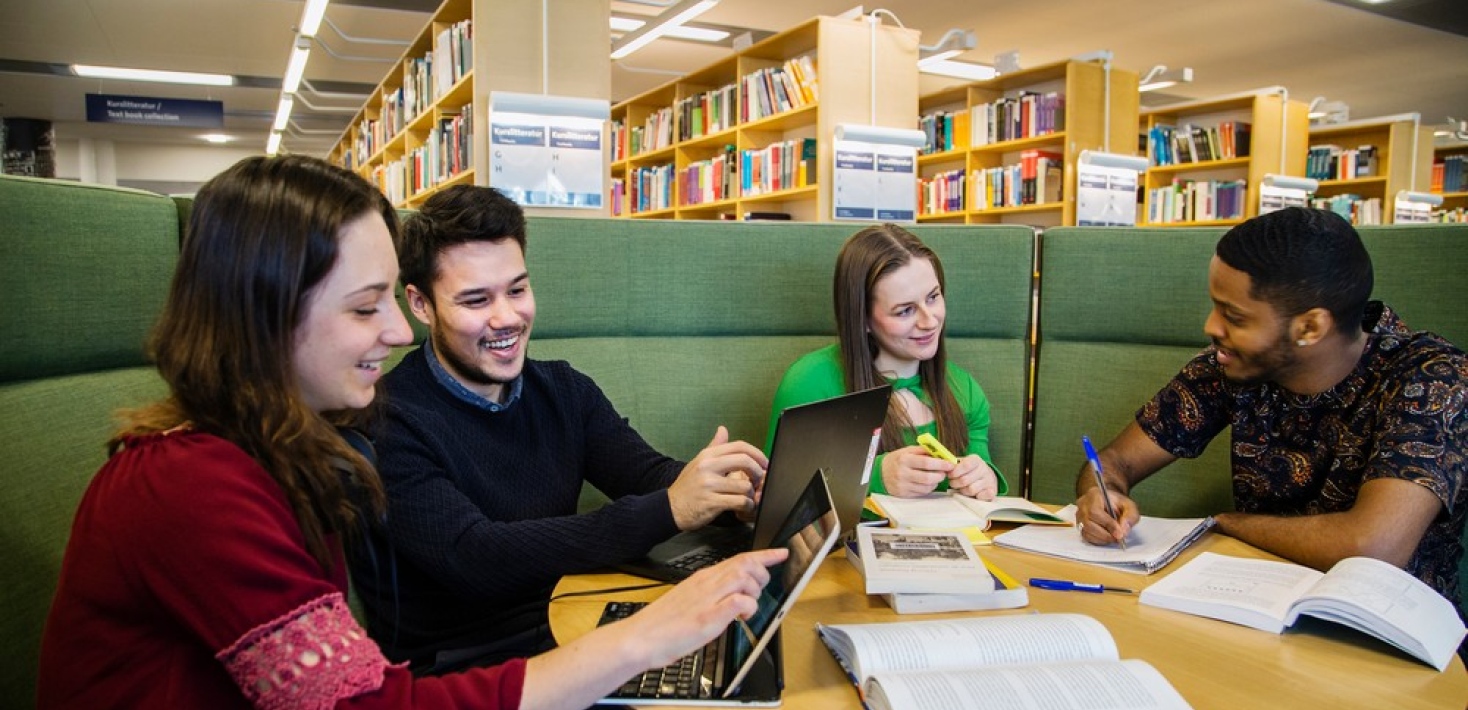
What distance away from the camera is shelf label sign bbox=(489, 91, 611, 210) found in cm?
348

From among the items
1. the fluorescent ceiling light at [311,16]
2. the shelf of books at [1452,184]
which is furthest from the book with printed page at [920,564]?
the shelf of books at [1452,184]

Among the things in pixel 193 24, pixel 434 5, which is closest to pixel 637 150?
pixel 434 5

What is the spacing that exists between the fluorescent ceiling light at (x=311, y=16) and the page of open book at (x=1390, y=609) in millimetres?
5574

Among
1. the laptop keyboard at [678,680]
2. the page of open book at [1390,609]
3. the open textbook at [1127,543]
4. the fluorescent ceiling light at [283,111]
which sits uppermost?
the fluorescent ceiling light at [283,111]

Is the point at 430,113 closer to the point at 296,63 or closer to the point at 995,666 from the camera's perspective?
the point at 296,63

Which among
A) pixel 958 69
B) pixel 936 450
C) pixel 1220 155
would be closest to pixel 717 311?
pixel 936 450

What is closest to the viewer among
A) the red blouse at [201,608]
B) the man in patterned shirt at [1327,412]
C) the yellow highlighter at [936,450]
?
the red blouse at [201,608]

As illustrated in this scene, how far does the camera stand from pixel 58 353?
1.29 m

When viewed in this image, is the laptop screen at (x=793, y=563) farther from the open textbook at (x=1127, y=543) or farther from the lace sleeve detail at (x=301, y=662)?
the open textbook at (x=1127, y=543)

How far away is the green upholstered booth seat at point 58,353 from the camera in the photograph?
113 centimetres

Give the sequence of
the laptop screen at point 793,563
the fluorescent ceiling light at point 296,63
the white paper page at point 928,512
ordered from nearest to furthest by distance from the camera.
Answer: the laptop screen at point 793,563, the white paper page at point 928,512, the fluorescent ceiling light at point 296,63

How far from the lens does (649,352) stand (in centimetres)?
224

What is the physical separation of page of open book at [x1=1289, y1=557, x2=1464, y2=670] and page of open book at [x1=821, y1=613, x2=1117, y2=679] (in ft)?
0.94

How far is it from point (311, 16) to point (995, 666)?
19.2ft
